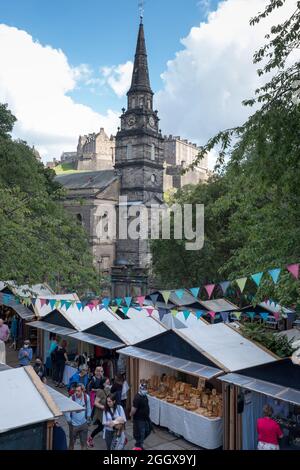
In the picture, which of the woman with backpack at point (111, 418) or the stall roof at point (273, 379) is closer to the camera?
the woman with backpack at point (111, 418)

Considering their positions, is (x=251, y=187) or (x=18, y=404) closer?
(x=18, y=404)

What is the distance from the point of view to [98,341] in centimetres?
1305

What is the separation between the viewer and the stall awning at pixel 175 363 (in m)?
9.70

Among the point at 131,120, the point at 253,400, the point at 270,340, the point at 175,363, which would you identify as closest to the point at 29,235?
the point at 175,363

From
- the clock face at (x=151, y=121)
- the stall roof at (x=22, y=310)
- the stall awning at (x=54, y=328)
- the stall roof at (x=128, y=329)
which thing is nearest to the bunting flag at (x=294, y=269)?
the stall roof at (x=128, y=329)

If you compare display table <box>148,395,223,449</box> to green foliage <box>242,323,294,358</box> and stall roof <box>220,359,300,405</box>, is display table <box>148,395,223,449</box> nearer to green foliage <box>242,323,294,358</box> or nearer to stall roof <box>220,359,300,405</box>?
stall roof <box>220,359,300,405</box>

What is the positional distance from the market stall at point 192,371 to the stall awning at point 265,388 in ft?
1.25

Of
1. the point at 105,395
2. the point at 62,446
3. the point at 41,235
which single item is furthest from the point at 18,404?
the point at 41,235

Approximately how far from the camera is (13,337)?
762 inches

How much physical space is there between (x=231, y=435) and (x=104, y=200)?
39536mm

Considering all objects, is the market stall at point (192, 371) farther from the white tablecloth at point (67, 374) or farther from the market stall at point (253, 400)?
the white tablecloth at point (67, 374)

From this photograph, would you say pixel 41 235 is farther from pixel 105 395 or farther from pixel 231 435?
pixel 231 435

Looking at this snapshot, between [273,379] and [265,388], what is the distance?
1.06 feet

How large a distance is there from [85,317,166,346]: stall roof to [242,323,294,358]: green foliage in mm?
3271
